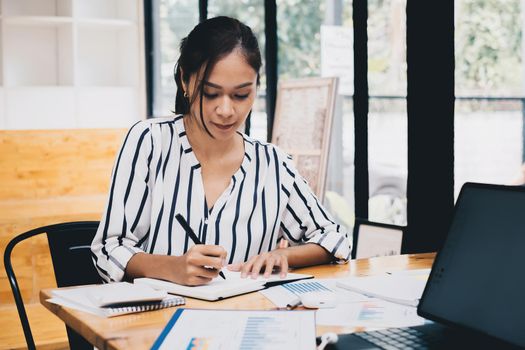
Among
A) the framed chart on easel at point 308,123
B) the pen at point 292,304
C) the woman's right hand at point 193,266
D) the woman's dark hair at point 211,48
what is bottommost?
the pen at point 292,304

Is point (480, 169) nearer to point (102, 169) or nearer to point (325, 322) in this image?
point (325, 322)

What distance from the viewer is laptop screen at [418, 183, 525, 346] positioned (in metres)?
1.12

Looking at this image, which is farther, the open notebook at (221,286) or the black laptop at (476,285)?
the open notebook at (221,286)

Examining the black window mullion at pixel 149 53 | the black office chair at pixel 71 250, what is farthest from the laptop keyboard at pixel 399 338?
the black window mullion at pixel 149 53

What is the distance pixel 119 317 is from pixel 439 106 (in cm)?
171

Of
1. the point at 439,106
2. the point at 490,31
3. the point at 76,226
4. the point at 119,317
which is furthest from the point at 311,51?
the point at 119,317

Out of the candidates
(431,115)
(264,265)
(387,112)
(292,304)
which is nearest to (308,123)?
(387,112)

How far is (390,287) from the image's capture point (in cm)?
162

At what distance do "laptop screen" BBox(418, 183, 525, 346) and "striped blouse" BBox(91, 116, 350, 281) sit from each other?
27.2 inches

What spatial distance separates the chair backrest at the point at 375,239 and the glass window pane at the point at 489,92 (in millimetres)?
308

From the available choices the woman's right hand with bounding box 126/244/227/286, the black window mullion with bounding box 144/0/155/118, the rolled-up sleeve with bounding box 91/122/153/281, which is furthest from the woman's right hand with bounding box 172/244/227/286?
the black window mullion with bounding box 144/0/155/118

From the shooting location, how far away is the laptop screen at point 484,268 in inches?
44.3

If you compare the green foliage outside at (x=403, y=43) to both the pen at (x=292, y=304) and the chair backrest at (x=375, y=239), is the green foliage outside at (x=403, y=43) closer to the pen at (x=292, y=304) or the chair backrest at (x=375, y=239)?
the chair backrest at (x=375, y=239)

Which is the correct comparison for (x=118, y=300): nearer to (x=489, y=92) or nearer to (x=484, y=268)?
(x=484, y=268)
